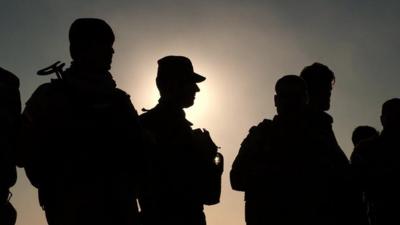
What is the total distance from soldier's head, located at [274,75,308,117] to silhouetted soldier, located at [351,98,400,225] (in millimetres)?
1275

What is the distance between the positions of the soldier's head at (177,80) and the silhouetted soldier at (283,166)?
811mm

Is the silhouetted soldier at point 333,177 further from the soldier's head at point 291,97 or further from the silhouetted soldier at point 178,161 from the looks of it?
the silhouetted soldier at point 178,161

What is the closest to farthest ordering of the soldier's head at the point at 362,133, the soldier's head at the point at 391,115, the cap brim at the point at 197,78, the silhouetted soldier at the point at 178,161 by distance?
the silhouetted soldier at the point at 178,161
the cap brim at the point at 197,78
the soldier's head at the point at 391,115
the soldier's head at the point at 362,133

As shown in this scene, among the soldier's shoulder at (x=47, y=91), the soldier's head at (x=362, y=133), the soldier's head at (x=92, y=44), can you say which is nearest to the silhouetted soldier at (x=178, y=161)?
the soldier's head at (x=92, y=44)

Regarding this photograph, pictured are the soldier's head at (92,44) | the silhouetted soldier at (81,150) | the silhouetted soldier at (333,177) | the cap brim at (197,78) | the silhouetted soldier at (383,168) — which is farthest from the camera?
the silhouetted soldier at (383,168)

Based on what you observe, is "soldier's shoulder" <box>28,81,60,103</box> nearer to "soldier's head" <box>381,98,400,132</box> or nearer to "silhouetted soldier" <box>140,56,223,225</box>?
"silhouetted soldier" <box>140,56,223,225</box>

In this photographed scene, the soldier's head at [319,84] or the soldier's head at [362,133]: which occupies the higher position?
the soldier's head at [319,84]

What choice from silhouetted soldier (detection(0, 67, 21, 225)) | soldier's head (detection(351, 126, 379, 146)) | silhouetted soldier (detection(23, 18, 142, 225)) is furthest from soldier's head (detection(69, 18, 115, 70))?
soldier's head (detection(351, 126, 379, 146))

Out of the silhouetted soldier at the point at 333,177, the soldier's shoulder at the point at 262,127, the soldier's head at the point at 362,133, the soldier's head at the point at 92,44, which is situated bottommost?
the silhouetted soldier at the point at 333,177

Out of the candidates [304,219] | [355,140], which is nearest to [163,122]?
[304,219]

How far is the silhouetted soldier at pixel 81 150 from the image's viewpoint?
4055 mm

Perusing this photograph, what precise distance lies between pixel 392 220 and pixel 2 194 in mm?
4444

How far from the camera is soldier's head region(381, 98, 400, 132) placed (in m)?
7.04

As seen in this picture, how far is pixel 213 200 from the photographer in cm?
596
